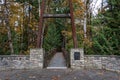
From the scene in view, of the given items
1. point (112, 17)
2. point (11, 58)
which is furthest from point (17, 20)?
point (11, 58)

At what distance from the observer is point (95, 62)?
41.5ft

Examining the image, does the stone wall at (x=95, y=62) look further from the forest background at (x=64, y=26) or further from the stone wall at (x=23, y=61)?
the forest background at (x=64, y=26)

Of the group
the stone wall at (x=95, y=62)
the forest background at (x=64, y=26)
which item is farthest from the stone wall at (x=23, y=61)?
the forest background at (x=64, y=26)

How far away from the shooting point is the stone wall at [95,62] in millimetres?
12477

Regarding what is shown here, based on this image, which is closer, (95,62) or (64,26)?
(95,62)

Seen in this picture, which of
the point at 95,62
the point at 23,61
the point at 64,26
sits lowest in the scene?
the point at 95,62

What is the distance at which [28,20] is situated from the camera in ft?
87.7

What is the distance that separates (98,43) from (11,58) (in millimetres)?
9062

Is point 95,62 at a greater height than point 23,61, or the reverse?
point 23,61

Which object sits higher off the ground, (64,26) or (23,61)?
(64,26)

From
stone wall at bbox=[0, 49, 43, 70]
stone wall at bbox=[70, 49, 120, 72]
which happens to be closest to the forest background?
stone wall at bbox=[70, 49, 120, 72]

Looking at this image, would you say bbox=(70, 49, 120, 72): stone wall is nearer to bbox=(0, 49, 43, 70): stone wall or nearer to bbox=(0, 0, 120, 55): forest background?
bbox=(0, 49, 43, 70): stone wall

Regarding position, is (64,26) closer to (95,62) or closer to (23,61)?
(95,62)

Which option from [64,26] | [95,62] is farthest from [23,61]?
[64,26]
